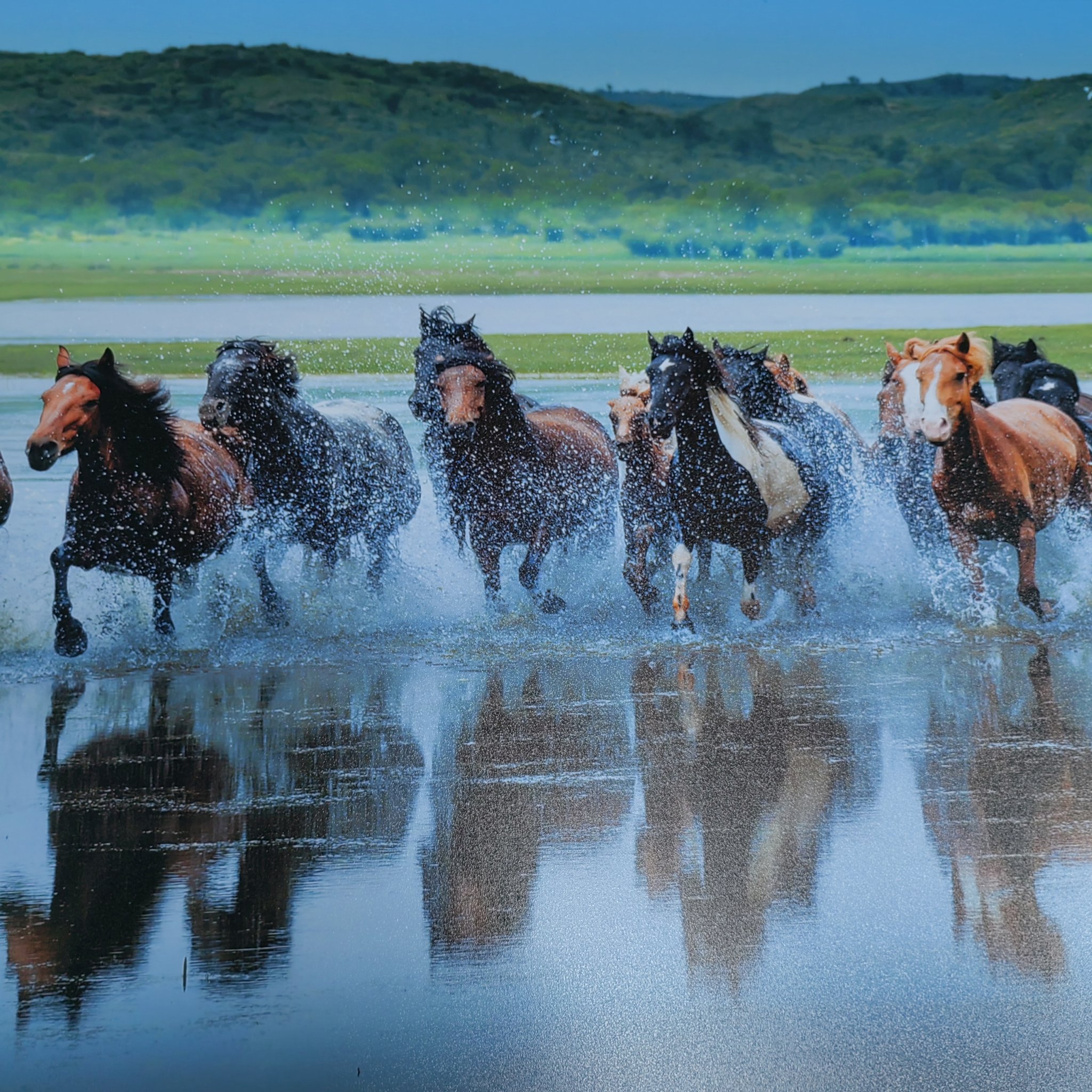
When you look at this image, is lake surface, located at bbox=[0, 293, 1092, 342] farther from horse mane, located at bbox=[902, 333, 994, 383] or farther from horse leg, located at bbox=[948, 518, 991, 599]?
horse leg, located at bbox=[948, 518, 991, 599]

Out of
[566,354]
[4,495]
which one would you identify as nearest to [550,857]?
[4,495]

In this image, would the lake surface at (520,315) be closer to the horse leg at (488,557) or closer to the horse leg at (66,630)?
the horse leg at (488,557)

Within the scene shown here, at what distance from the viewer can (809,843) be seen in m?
5.15

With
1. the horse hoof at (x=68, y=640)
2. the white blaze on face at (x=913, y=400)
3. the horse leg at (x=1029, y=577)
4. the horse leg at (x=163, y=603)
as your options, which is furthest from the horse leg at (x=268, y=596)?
the horse leg at (x=1029, y=577)

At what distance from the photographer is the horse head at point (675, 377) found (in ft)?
28.8

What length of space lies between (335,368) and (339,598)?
14.2 metres

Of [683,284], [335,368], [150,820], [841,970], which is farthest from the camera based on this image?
[683,284]

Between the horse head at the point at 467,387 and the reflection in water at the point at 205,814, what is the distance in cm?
212

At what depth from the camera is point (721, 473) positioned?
922 cm

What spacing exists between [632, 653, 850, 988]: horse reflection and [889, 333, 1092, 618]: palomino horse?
174 centimetres

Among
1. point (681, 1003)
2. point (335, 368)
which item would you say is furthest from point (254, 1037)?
point (335, 368)

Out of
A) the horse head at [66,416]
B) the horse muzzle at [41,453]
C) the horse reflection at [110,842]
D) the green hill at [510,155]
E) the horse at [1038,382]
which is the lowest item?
the horse reflection at [110,842]

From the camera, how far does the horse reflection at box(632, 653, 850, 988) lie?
459 cm

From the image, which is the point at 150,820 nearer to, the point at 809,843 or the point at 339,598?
the point at 809,843
